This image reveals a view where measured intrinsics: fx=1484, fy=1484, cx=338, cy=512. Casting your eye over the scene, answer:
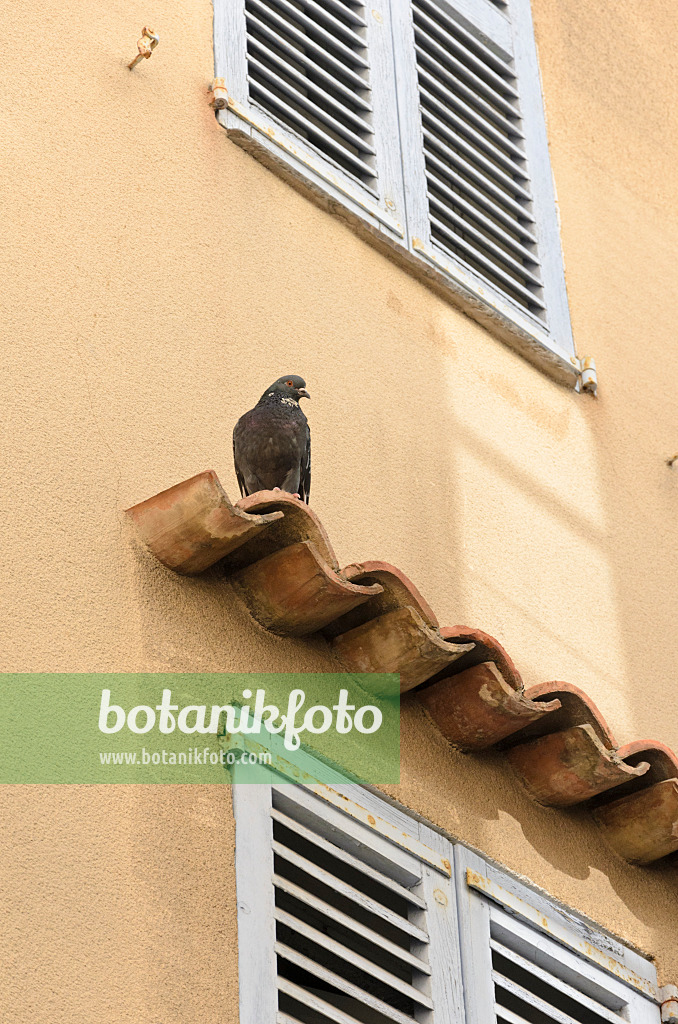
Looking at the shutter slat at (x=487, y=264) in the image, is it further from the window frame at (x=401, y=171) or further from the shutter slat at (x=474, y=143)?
the shutter slat at (x=474, y=143)

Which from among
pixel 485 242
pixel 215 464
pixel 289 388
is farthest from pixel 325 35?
pixel 215 464

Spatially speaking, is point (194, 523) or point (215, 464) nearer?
point (194, 523)

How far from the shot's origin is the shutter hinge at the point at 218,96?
18.3 ft

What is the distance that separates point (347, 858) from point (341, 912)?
0.14 meters

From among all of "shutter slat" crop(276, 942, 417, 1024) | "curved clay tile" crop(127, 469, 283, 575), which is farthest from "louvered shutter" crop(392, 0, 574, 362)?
"shutter slat" crop(276, 942, 417, 1024)

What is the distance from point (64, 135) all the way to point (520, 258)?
8.15 feet

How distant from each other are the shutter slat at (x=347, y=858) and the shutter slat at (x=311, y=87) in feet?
11.0

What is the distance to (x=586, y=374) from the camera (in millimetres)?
6402

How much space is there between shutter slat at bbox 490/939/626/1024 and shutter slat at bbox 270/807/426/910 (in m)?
0.34

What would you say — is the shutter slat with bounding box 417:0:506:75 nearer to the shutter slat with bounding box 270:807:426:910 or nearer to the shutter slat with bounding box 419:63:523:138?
the shutter slat with bounding box 419:63:523:138

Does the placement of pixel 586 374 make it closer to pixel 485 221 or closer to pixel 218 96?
pixel 485 221

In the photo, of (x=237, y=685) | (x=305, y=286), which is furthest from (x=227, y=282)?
(x=237, y=685)

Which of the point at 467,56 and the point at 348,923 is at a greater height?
the point at 467,56

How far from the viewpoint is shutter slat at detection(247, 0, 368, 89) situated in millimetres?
6184
